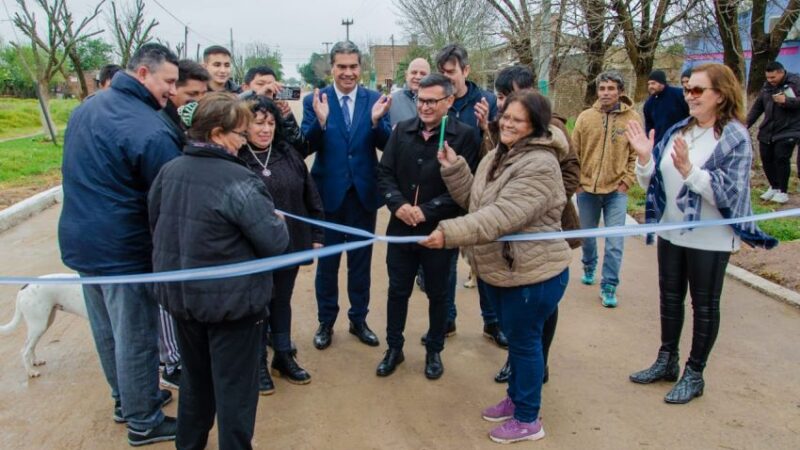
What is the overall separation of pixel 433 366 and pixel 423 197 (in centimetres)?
116

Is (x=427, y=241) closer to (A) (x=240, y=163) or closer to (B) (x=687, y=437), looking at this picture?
(A) (x=240, y=163)

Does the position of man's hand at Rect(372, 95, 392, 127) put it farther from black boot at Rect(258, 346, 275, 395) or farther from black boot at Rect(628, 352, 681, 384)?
black boot at Rect(628, 352, 681, 384)

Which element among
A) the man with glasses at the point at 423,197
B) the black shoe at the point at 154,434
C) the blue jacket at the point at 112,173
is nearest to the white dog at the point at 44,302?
the blue jacket at the point at 112,173

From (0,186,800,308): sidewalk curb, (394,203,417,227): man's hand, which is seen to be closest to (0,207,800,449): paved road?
(0,186,800,308): sidewalk curb

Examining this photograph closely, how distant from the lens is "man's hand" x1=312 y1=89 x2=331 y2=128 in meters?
4.20

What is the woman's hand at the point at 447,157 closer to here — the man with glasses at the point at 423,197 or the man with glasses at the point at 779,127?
the man with glasses at the point at 423,197

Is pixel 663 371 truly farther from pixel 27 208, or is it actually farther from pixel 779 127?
pixel 27 208

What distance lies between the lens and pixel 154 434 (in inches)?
127

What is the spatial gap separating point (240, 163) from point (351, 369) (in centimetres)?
202

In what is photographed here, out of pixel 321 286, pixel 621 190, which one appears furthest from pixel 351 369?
pixel 621 190

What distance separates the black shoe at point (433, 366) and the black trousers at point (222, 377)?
148 centimetres

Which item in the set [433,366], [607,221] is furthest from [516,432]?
[607,221]

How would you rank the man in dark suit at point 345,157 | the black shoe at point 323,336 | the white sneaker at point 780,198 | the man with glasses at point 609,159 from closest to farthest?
the man in dark suit at point 345,157
the black shoe at point 323,336
the man with glasses at point 609,159
the white sneaker at point 780,198

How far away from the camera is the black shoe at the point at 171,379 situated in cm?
390
